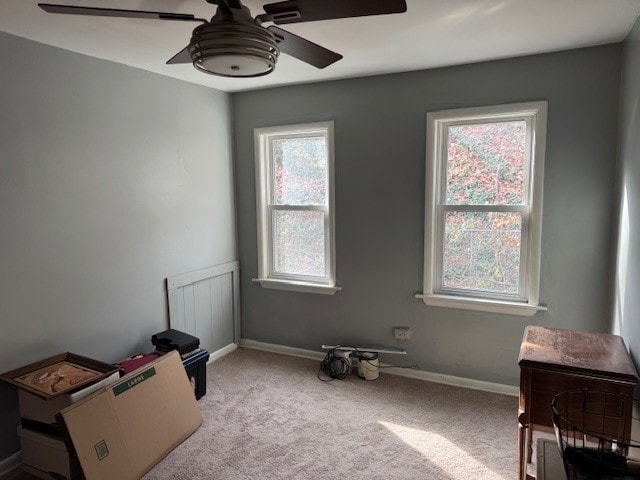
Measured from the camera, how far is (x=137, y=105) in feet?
9.73

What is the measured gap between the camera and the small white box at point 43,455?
2.15 metres

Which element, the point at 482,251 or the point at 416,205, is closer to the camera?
the point at 482,251

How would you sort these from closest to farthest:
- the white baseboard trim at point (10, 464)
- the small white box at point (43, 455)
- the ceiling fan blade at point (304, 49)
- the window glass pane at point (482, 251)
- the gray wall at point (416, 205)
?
1. the ceiling fan blade at point (304, 49)
2. the small white box at point (43, 455)
3. the white baseboard trim at point (10, 464)
4. the gray wall at point (416, 205)
5. the window glass pane at point (482, 251)

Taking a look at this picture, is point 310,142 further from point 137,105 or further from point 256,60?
point 256,60

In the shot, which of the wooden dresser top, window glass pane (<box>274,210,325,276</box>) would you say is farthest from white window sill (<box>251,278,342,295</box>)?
the wooden dresser top

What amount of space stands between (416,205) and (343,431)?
1671mm

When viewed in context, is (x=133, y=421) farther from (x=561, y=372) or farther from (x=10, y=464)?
(x=561, y=372)

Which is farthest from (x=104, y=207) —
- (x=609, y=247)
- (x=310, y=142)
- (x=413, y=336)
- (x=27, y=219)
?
(x=609, y=247)

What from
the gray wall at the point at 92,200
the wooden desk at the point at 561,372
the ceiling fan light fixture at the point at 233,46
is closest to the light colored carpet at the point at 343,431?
the wooden desk at the point at 561,372

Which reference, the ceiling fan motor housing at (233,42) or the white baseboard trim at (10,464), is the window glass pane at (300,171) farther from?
the white baseboard trim at (10,464)

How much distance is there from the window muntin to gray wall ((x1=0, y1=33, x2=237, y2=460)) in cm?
52

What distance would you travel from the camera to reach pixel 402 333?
132 inches

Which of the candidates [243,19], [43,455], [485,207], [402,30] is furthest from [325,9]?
[43,455]

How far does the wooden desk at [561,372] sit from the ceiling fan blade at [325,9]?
1536mm
